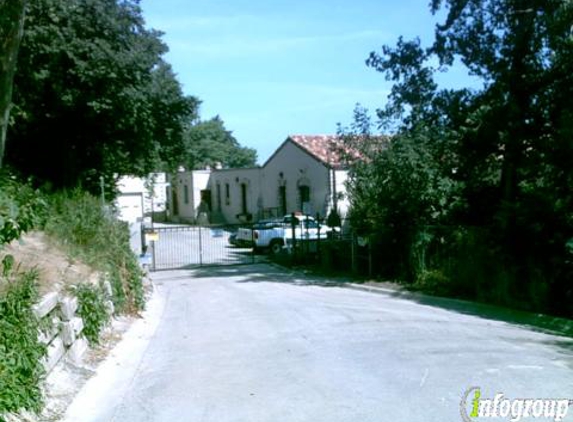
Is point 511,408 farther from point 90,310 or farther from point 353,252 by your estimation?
point 353,252

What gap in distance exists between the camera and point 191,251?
29.4 m

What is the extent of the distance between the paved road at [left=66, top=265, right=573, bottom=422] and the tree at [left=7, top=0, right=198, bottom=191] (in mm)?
8573

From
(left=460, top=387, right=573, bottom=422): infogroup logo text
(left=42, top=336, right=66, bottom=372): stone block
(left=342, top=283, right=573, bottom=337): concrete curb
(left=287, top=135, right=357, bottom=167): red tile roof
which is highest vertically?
(left=287, top=135, right=357, bottom=167): red tile roof

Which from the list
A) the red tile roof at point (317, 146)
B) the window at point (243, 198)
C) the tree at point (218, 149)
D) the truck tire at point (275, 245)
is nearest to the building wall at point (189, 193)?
the window at point (243, 198)

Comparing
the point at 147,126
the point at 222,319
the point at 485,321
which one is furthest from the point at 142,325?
the point at 147,126

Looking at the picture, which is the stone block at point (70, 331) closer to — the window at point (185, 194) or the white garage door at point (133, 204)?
the white garage door at point (133, 204)

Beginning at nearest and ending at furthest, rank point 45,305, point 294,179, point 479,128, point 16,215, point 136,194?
point 16,215, point 45,305, point 479,128, point 294,179, point 136,194

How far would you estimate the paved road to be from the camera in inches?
227

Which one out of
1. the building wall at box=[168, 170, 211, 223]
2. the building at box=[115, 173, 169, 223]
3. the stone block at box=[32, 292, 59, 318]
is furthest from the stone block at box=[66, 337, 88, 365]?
the building wall at box=[168, 170, 211, 223]

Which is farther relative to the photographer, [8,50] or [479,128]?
[479,128]

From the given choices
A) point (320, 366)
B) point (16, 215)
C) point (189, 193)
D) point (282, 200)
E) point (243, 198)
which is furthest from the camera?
A: point (189, 193)

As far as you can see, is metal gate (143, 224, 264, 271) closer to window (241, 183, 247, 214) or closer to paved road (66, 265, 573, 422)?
window (241, 183, 247, 214)

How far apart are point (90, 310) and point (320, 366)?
9.67ft

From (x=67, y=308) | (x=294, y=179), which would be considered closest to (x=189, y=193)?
(x=294, y=179)
